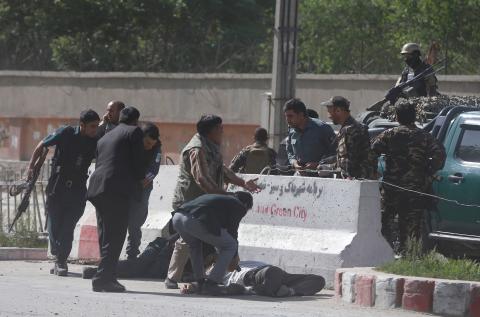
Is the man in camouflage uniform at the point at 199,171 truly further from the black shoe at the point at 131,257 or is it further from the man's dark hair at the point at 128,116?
the black shoe at the point at 131,257

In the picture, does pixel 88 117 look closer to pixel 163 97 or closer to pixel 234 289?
pixel 234 289

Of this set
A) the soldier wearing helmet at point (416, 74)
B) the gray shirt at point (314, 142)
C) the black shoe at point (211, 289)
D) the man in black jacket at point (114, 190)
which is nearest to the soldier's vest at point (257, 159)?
the gray shirt at point (314, 142)

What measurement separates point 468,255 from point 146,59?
2128 centimetres

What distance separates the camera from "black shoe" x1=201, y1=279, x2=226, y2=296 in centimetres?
1155

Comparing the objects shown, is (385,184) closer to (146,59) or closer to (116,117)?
(116,117)

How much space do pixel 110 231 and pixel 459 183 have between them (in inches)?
141

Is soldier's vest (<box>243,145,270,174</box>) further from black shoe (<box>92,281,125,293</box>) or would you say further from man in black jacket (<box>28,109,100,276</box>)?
black shoe (<box>92,281,125,293</box>)

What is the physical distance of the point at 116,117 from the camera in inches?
556

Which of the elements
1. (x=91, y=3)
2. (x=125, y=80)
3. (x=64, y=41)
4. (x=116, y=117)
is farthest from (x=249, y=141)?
(x=116, y=117)

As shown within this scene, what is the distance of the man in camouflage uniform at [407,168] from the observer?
12.8 meters

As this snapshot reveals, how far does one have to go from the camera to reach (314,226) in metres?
12.7

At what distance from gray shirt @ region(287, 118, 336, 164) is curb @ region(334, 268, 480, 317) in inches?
105

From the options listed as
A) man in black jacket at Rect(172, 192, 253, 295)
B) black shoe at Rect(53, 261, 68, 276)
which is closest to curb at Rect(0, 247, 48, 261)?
black shoe at Rect(53, 261, 68, 276)

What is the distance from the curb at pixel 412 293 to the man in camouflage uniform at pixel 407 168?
1.70m
